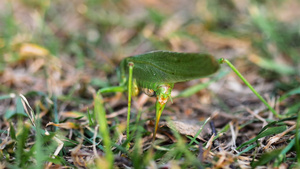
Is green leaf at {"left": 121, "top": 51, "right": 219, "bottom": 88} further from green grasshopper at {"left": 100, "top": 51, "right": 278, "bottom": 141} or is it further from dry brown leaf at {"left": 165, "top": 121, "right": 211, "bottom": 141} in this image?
dry brown leaf at {"left": 165, "top": 121, "right": 211, "bottom": 141}

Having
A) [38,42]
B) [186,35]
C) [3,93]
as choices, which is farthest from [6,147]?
[186,35]

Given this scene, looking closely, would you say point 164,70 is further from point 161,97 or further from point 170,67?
point 161,97

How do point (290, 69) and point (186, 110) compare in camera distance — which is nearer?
point (186, 110)

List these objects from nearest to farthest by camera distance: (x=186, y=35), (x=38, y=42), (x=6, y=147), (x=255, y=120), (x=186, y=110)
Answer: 1. (x=6, y=147)
2. (x=255, y=120)
3. (x=186, y=110)
4. (x=38, y=42)
5. (x=186, y=35)

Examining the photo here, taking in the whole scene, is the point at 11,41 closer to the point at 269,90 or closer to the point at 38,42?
the point at 38,42

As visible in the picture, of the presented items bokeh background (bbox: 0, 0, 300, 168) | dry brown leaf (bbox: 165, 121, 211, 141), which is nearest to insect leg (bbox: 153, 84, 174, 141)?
dry brown leaf (bbox: 165, 121, 211, 141)

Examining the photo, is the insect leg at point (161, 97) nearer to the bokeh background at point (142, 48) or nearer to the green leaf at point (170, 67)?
the green leaf at point (170, 67)

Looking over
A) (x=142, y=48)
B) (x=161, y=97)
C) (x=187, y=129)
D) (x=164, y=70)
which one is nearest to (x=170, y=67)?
(x=164, y=70)
